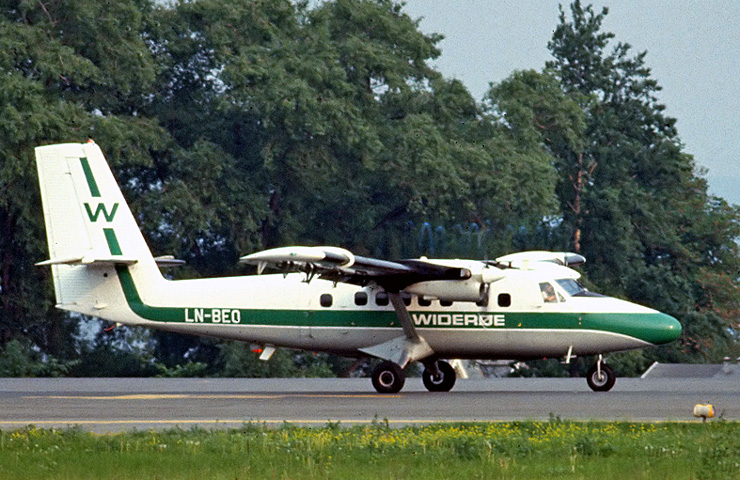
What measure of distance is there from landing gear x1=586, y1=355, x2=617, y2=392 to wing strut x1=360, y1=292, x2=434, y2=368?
3.48 meters

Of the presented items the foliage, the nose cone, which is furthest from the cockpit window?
the foliage

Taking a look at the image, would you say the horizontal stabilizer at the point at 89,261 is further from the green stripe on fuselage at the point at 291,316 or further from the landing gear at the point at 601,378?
the landing gear at the point at 601,378

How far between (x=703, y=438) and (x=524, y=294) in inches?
443

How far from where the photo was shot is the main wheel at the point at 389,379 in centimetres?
2652

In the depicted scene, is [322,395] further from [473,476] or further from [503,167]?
[503,167]

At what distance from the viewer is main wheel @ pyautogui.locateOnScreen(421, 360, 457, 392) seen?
27922 millimetres

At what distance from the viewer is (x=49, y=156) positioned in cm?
2745

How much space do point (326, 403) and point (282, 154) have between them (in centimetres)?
2443

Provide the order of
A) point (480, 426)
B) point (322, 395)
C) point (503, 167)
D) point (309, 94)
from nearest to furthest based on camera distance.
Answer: point (480, 426)
point (322, 395)
point (309, 94)
point (503, 167)

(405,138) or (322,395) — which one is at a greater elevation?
(405,138)

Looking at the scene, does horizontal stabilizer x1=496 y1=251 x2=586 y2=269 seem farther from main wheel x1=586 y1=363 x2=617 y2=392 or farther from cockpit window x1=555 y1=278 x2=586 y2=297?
main wheel x1=586 y1=363 x2=617 y2=392

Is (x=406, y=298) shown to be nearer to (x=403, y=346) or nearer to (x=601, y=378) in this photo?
(x=403, y=346)

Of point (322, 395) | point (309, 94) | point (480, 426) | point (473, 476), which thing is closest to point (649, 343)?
point (322, 395)

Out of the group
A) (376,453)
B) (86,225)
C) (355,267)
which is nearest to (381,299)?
(355,267)
